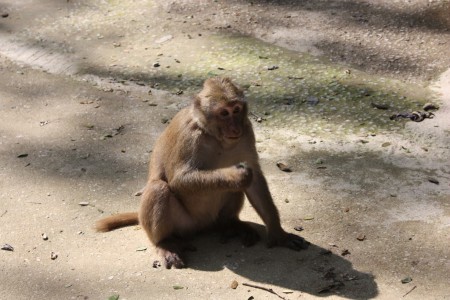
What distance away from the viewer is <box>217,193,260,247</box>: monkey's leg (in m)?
6.28

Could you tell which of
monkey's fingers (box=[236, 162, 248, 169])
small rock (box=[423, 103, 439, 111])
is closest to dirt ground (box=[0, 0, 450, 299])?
small rock (box=[423, 103, 439, 111])

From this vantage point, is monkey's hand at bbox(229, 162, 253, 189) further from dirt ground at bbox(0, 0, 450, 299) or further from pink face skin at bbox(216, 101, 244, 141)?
dirt ground at bbox(0, 0, 450, 299)

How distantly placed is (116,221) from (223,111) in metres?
1.50

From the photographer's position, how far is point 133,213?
21.2 ft

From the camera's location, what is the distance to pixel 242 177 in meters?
5.54

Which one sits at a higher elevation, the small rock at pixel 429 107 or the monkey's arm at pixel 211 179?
the monkey's arm at pixel 211 179

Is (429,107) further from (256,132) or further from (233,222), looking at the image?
(233,222)

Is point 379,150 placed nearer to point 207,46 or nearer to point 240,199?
point 240,199

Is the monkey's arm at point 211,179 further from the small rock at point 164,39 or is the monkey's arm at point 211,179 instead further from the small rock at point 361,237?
the small rock at point 164,39

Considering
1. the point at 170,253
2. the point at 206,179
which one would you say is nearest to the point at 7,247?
the point at 170,253

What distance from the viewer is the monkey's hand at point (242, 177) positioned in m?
5.55

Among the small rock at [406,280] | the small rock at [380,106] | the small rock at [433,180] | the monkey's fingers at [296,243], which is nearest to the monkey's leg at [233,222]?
the monkey's fingers at [296,243]

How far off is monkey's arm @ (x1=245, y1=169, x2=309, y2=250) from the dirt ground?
11 centimetres

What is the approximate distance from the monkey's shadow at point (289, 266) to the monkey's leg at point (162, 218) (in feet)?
0.52
